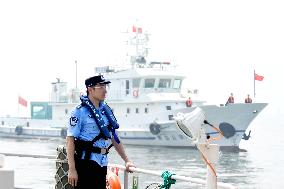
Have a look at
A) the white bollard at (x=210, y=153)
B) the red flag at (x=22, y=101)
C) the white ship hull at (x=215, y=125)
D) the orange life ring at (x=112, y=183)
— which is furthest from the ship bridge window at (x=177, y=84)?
the white bollard at (x=210, y=153)

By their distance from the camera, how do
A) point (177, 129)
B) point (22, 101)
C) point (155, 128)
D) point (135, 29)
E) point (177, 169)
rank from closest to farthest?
point (177, 169), point (177, 129), point (155, 128), point (135, 29), point (22, 101)

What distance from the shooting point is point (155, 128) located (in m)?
43.3

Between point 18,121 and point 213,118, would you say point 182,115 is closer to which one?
point 213,118

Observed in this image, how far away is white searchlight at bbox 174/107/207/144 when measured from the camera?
396cm

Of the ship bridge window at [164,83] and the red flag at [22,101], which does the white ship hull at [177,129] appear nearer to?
the ship bridge window at [164,83]

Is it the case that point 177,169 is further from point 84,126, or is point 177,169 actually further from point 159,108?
point 84,126

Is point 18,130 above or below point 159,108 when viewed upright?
below

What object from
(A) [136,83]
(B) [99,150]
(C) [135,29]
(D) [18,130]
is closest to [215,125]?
(A) [136,83]

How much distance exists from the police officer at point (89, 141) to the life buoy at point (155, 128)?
3875 cm

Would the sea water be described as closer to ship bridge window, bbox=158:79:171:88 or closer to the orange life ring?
ship bridge window, bbox=158:79:171:88

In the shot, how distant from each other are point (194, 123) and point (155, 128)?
129 feet

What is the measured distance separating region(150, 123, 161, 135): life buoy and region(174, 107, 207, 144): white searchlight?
39.2 metres

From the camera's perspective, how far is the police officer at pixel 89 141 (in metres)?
4.32

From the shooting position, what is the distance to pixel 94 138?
14.3 feet
